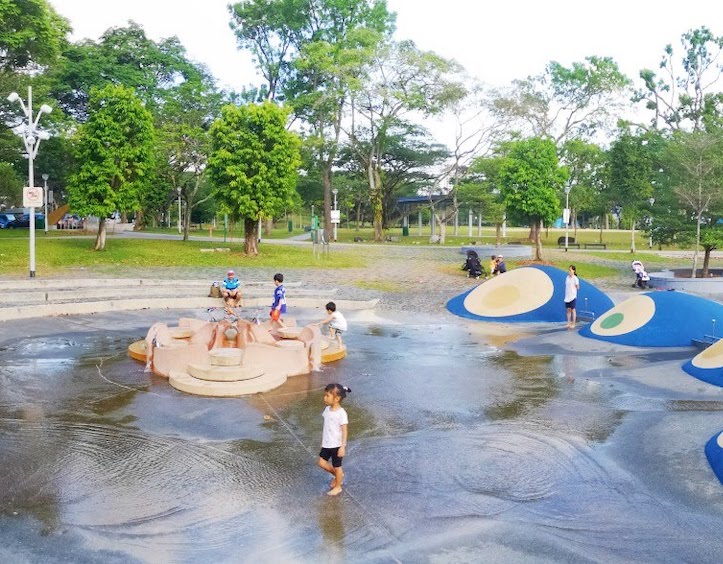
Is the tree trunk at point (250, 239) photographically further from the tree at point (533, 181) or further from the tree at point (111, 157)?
the tree at point (533, 181)

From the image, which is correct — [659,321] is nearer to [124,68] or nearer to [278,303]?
[278,303]

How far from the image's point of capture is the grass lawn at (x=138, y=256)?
3338 centimetres

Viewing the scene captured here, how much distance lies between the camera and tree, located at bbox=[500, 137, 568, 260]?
3759cm

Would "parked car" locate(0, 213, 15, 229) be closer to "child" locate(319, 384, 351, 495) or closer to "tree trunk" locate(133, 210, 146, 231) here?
"tree trunk" locate(133, 210, 146, 231)

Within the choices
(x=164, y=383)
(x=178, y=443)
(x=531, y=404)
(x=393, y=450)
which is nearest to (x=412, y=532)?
(x=393, y=450)

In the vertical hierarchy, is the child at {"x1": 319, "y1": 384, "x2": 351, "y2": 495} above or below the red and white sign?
below

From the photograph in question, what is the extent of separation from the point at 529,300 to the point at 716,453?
1292 cm

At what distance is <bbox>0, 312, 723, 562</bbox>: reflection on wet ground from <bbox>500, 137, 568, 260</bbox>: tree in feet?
78.9

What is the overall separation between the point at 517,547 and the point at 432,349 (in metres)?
10.0

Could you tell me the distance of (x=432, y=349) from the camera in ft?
53.8

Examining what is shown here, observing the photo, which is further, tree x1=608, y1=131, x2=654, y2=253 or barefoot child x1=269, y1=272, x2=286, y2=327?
tree x1=608, y1=131, x2=654, y2=253

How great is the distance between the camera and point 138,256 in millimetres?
36938

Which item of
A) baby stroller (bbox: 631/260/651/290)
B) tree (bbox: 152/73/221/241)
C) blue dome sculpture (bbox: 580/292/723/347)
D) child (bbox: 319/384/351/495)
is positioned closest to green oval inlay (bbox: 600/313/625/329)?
blue dome sculpture (bbox: 580/292/723/347)

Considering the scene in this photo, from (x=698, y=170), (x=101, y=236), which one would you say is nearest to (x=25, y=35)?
(x=101, y=236)
